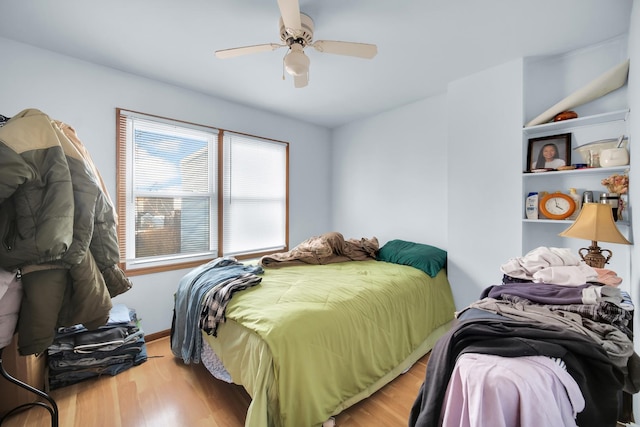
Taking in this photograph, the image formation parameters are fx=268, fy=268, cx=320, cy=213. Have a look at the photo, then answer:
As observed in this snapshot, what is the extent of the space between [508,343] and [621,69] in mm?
2302

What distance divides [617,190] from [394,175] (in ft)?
6.62

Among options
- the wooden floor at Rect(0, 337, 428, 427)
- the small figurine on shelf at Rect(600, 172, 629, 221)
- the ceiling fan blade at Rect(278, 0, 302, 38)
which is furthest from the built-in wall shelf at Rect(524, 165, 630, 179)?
the ceiling fan blade at Rect(278, 0, 302, 38)

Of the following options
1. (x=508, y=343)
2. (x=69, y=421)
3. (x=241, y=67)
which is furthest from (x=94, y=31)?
(x=508, y=343)

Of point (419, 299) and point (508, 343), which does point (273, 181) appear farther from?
point (508, 343)

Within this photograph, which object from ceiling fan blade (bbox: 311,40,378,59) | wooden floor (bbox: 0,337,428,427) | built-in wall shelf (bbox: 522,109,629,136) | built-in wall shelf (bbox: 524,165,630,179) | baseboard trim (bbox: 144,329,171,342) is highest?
ceiling fan blade (bbox: 311,40,378,59)

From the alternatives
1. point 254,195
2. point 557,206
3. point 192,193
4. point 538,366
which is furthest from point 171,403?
point 557,206

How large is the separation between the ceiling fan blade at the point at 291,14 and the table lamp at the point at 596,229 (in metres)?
2.05

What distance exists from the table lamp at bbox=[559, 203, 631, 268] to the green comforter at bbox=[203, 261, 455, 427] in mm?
1158

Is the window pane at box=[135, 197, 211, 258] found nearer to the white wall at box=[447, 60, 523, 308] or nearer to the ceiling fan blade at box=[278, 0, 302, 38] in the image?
the ceiling fan blade at box=[278, 0, 302, 38]

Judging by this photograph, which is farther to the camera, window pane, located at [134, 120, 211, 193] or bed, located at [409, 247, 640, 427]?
window pane, located at [134, 120, 211, 193]

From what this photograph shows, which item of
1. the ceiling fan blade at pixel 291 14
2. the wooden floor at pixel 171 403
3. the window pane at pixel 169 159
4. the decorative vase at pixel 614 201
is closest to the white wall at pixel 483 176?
the decorative vase at pixel 614 201

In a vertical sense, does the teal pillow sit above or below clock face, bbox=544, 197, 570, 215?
below

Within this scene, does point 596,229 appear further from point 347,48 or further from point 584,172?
point 347,48

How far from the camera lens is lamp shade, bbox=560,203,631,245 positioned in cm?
154
